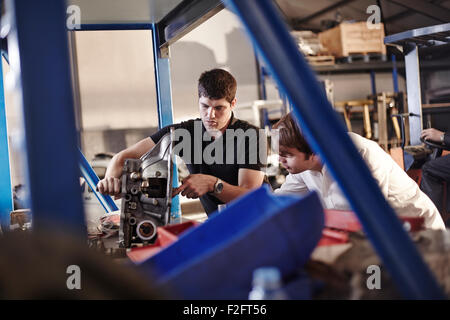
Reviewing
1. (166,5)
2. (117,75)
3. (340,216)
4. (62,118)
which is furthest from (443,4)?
(62,118)

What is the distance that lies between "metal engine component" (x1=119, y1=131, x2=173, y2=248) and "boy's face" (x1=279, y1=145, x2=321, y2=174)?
0.57m

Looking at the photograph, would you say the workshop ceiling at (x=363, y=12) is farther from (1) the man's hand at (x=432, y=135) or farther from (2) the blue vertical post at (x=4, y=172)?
(2) the blue vertical post at (x=4, y=172)

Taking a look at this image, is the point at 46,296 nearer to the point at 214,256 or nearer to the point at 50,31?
the point at 214,256

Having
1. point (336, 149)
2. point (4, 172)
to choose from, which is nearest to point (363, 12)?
point (4, 172)

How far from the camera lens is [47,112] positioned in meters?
0.72

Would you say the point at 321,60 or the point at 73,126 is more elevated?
the point at 321,60

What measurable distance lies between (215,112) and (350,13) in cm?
870

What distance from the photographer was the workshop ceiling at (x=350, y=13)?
9654 mm

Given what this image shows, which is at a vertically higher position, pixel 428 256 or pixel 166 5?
pixel 166 5

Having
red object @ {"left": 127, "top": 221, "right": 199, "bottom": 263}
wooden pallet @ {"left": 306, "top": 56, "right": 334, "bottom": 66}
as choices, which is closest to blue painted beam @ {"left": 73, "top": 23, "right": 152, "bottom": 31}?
red object @ {"left": 127, "top": 221, "right": 199, "bottom": 263}

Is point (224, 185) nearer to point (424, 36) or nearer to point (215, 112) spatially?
point (215, 112)

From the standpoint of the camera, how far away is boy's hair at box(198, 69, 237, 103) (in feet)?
7.89
